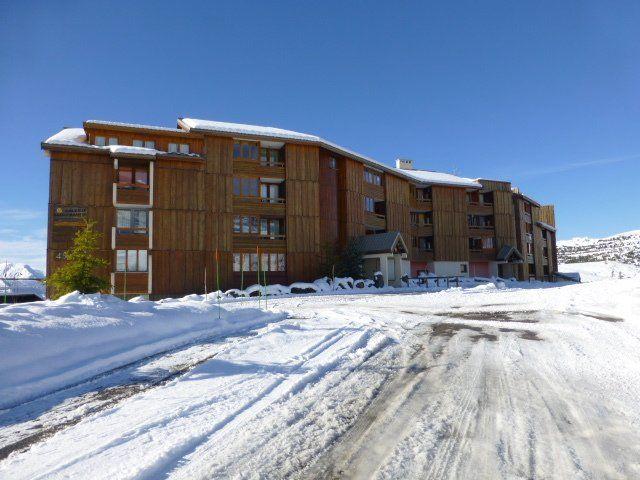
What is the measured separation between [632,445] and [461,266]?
43.5 meters

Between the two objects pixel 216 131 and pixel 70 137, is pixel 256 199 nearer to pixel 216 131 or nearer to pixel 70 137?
pixel 216 131

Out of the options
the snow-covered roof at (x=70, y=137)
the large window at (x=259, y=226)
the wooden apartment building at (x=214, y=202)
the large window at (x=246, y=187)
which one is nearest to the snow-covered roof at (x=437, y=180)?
the wooden apartment building at (x=214, y=202)

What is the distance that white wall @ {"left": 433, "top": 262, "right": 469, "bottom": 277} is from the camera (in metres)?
43.5

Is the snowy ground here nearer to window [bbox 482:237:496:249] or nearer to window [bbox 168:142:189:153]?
window [bbox 482:237:496:249]

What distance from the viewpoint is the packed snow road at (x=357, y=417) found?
2957mm

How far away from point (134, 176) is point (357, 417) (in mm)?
27596

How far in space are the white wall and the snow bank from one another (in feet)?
118

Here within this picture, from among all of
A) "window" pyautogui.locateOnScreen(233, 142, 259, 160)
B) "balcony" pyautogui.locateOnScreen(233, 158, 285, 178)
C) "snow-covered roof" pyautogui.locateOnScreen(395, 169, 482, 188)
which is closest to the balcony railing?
"balcony" pyautogui.locateOnScreen(233, 158, 285, 178)

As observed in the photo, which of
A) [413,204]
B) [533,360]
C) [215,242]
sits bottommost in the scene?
[533,360]

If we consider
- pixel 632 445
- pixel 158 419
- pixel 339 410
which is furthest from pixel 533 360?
pixel 158 419

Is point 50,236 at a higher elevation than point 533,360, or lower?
higher

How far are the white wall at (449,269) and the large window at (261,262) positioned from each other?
2050 centimetres

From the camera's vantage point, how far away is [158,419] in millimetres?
3828

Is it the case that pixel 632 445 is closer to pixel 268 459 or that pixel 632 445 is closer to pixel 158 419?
pixel 268 459
